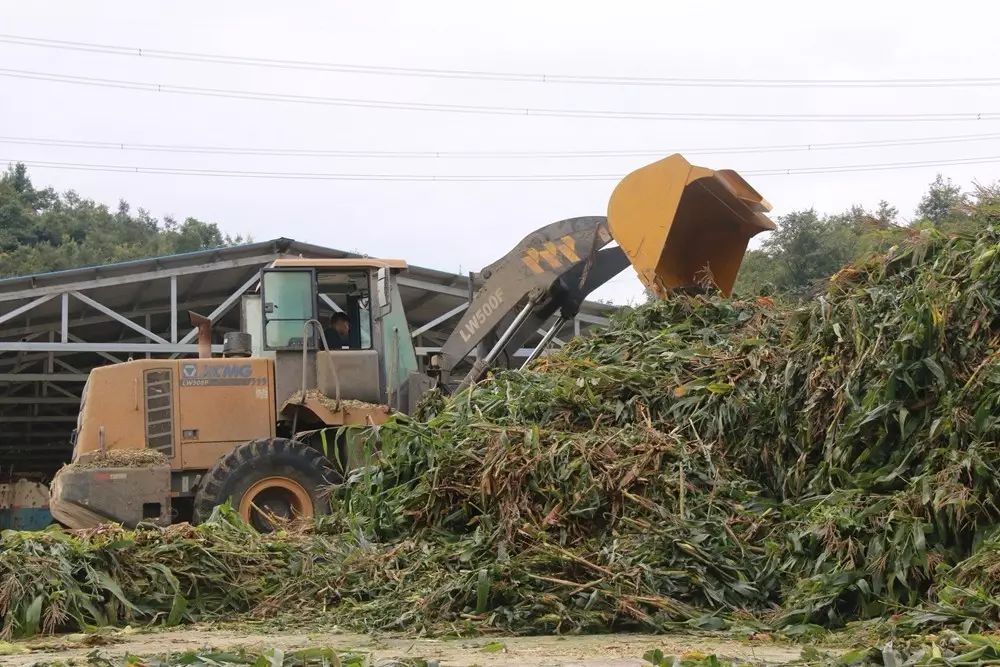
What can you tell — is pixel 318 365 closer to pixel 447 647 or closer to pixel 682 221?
pixel 682 221

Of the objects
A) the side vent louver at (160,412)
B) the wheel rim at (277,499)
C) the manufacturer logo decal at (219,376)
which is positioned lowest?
the wheel rim at (277,499)

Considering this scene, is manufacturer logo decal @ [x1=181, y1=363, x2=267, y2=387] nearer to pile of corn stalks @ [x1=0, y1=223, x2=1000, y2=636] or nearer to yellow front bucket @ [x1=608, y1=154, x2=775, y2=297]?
pile of corn stalks @ [x1=0, y1=223, x2=1000, y2=636]

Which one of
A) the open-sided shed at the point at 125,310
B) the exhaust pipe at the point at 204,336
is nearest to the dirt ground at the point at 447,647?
the exhaust pipe at the point at 204,336

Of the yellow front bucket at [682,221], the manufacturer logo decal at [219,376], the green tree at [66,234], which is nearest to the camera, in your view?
the yellow front bucket at [682,221]

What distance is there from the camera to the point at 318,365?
37.9ft

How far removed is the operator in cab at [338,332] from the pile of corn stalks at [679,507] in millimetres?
3299

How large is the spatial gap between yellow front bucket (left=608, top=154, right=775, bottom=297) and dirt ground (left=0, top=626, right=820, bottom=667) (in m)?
4.58

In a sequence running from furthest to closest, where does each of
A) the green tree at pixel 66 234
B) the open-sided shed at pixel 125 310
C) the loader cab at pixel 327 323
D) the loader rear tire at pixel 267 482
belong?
the green tree at pixel 66 234 < the open-sided shed at pixel 125 310 < the loader cab at pixel 327 323 < the loader rear tire at pixel 267 482

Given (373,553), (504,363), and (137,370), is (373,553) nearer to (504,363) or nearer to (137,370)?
(504,363)

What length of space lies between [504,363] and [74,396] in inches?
607

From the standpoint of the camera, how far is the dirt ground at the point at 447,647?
537 centimetres

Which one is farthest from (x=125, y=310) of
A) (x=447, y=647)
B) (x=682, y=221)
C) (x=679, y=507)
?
(x=447, y=647)

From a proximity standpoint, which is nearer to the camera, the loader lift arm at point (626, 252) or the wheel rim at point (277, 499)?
the loader lift arm at point (626, 252)

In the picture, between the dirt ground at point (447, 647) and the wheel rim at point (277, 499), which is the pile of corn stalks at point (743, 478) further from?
the wheel rim at point (277, 499)
